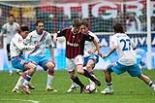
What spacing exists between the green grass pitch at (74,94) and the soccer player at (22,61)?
12.8 inches

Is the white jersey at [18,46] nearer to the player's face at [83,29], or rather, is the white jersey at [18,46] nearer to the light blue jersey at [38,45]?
the light blue jersey at [38,45]

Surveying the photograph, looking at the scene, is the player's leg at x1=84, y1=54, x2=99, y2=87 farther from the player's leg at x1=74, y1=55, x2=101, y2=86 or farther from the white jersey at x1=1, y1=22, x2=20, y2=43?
the white jersey at x1=1, y1=22, x2=20, y2=43

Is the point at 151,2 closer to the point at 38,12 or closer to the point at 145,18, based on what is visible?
the point at 145,18

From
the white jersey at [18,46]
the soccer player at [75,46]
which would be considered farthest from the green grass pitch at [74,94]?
the white jersey at [18,46]

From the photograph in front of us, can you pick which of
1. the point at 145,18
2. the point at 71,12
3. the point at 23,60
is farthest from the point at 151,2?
the point at 23,60

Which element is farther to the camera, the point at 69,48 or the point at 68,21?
the point at 68,21

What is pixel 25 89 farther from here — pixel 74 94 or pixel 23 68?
pixel 23 68

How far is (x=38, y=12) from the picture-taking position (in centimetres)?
3409

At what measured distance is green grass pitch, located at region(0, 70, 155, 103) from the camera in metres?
19.1

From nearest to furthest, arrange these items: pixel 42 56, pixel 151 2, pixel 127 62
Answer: pixel 127 62, pixel 42 56, pixel 151 2

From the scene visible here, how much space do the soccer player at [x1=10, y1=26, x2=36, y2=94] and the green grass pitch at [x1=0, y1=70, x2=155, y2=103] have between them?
0.33 metres

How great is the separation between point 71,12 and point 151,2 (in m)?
3.60

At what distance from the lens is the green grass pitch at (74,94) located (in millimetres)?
19141

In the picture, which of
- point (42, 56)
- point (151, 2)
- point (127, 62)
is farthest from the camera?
point (151, 2)
